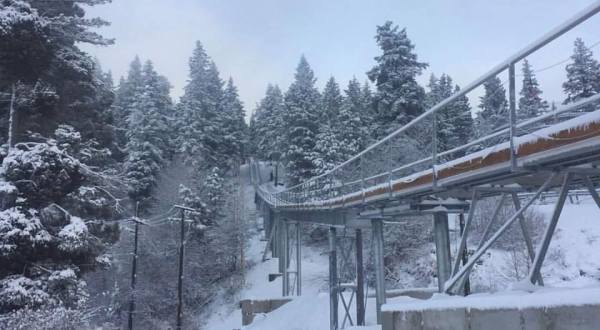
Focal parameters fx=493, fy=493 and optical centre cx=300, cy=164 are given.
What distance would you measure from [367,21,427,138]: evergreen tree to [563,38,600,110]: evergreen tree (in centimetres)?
2879

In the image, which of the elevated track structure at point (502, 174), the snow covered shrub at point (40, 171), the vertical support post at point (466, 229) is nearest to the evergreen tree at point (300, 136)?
the snow covered shrub at point (40, 171)

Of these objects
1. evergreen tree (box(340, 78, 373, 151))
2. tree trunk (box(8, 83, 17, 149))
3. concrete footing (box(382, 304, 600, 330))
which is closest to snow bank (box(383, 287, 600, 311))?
concrete footing (box(382, 304, 600, 330))

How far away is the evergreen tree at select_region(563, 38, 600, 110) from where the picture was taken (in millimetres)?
5035

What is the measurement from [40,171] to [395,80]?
29.3m

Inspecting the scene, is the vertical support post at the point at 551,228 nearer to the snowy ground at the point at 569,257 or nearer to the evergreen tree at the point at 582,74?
the evergreen tree at the point at 582,74

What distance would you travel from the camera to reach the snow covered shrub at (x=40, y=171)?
13508mm

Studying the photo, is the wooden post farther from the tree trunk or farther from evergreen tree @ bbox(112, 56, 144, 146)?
evergreen tree @ bbox(112, 56, 144, 146)

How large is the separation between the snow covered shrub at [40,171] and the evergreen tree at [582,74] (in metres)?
12.8

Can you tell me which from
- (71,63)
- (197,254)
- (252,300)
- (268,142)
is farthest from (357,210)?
(268,142)

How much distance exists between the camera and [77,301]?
46.1 ft

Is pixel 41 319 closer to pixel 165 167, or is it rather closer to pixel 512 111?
pixel 512 111

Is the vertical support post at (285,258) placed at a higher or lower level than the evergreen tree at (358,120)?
lower

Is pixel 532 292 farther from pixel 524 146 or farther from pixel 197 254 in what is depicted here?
pixel 197 254

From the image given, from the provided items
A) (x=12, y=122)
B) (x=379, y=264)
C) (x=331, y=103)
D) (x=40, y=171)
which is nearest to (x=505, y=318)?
(x=379, y=264)
